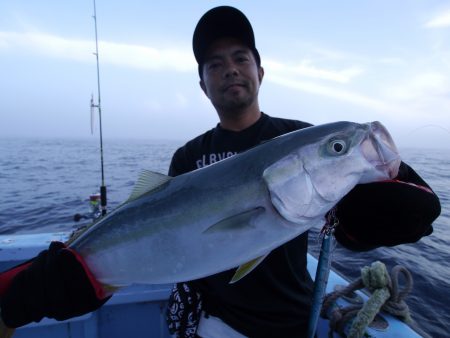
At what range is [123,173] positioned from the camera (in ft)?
76.6

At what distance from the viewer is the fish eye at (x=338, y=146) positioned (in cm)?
193

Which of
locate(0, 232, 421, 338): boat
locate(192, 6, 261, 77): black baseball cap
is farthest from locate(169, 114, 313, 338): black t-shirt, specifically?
locate(192, 6, 261, 77): black baseball cap

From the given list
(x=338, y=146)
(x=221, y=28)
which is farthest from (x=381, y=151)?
(x=221, y=28)

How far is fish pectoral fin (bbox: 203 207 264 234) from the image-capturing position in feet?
6.46

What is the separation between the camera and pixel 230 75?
301 centimetres

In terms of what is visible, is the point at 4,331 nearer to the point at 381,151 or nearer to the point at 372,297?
the point at 381,151

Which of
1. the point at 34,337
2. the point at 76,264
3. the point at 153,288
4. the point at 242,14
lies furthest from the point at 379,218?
the point at 34,337

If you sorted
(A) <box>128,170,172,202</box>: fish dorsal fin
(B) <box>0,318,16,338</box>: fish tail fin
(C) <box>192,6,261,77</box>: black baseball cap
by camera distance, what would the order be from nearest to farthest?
(B) <box>0,318,16,338</box>: fish tail fin, (A) <box>128,170,172,202</box>: fish dorsal fin, (C) <box>192,6,261,77</box>: black baseball cap

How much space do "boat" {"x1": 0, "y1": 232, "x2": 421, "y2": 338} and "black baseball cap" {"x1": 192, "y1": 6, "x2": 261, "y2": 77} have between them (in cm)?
308

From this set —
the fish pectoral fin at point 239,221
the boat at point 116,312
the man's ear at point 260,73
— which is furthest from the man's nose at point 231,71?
the boat at point 116,312

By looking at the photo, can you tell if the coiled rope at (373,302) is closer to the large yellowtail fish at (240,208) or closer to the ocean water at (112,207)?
the large yellowtail fish at (240,208)

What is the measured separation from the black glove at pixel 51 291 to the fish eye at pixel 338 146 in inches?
71.8

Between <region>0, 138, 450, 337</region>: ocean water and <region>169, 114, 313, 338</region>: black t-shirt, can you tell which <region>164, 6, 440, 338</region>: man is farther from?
<region>0, 138, 450, 337</region>: ocean water

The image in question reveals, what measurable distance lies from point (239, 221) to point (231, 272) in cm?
91
